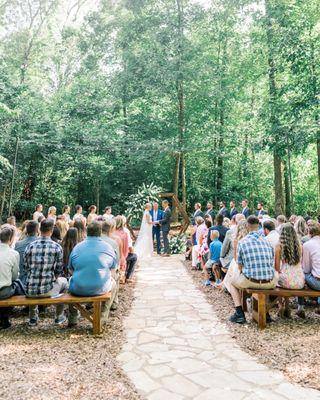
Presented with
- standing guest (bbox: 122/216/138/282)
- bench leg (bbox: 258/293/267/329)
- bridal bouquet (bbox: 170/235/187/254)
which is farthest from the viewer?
bridal bouquet (bbox: 170/235/187/254)

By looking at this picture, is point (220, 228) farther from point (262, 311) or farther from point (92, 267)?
point (92, 267)

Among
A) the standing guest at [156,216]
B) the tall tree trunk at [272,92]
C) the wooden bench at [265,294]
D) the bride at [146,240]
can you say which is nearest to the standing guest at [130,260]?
the wooden bench at [265,294]

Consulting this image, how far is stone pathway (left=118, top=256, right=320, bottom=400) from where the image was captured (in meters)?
3.42

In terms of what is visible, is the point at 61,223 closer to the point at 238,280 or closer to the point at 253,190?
the point at 238,280

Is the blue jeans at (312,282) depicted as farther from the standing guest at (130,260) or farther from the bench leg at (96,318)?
the standing guest at (130,260)

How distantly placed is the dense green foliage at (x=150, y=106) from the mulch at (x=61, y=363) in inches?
508

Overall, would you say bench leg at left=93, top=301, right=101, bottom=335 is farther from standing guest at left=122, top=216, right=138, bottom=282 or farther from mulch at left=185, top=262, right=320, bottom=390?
standing guest at left=122, top=216, right=138, bottom=282

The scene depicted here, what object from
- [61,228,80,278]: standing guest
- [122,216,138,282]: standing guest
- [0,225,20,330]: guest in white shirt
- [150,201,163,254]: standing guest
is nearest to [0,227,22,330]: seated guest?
[0,225,20,330]: guest in white shirt

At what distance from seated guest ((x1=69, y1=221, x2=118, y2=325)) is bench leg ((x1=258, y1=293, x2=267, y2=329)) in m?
2.15

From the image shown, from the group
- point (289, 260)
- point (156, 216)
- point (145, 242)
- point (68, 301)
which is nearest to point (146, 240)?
point (145, 242)

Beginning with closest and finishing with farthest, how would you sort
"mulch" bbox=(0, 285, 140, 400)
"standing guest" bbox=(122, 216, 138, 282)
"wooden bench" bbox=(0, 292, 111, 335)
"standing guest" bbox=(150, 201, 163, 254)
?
"mulch" bbox=(0, 285, 140, 400), "wooden bench" bbox=(0, 292, 111, 335), "standing guest" bbox=(122, 216, 138, 282), "standing guest" bbox=(150, 201, 163, 254)

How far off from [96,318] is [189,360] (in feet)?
4.74

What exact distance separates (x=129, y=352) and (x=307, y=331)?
2.50 metres

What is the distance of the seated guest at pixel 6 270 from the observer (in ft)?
16.4
